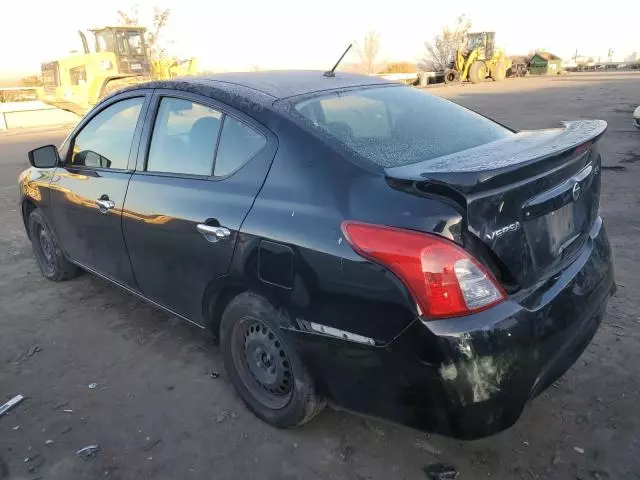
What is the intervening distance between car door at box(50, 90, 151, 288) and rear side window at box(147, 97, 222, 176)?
0.64ft

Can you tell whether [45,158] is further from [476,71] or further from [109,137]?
[476,71]

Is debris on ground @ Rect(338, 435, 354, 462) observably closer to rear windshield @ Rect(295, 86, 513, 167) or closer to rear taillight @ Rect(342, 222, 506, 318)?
rear taillight @ Rect(342, 222, 506, 318)

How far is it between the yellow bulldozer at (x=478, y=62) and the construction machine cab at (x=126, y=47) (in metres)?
21.8

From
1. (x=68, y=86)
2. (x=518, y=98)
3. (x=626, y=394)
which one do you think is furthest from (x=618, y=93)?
(x=626, y=394)

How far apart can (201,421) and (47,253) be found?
2747 millimetres

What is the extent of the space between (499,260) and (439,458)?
3.28 ft

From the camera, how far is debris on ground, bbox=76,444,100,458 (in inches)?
96.7

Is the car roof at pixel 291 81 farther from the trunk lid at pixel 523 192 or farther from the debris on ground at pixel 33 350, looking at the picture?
the debris on ground at pixel 33 350

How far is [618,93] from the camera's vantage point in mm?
23266

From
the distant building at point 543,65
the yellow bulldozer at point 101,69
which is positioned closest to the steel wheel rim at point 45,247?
the yellow bulldozer at point 101,69

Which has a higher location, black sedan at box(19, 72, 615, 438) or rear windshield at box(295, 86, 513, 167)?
rear windshield at box(295, 86, 513, 167)

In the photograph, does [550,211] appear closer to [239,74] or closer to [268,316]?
[268,316]

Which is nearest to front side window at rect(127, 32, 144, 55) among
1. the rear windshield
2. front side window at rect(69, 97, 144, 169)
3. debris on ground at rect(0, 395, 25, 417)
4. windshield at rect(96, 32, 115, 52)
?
windshield at rect(96, 32, 115, 52)

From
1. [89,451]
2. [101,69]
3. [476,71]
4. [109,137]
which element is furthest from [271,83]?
[476,71]
